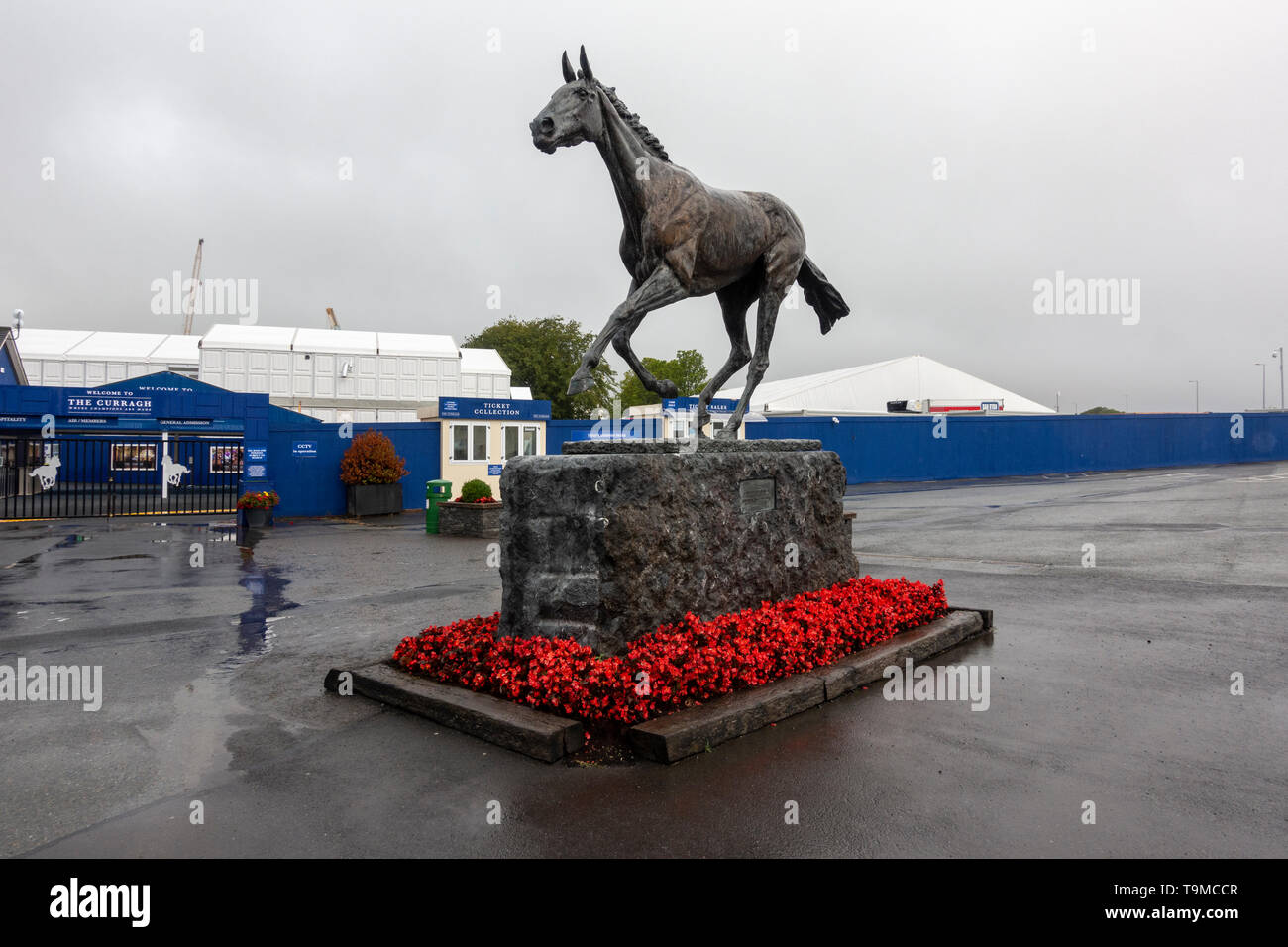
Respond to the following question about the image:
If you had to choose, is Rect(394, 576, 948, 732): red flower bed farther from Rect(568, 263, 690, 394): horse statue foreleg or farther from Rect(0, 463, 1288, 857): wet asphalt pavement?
Rect(568, 263, 690, 394): horse statue foreleg

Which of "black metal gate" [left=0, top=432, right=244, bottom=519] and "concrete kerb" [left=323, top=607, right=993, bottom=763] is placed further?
"black metal gate" [left=0, top=432, right=244, bottom=519]

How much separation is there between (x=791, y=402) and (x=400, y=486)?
34757 millimetres

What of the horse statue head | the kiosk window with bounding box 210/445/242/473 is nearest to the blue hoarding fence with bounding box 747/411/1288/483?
the kiosk window with bounding box 210/445/242/473

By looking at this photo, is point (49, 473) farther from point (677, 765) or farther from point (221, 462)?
point (677, 765)

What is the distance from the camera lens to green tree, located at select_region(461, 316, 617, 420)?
5147 cm

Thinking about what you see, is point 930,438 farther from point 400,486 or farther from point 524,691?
point 524,691

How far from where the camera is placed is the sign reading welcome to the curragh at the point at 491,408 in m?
22.8

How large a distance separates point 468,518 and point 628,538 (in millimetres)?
11724

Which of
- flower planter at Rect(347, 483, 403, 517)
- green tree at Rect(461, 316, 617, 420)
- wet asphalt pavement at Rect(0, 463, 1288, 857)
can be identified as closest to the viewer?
wet asphalt pavement at Rect(0, 463, 1288, 857)

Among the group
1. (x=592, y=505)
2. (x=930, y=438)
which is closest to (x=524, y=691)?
(x=592, y=505)

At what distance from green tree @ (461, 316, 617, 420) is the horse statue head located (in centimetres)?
4466

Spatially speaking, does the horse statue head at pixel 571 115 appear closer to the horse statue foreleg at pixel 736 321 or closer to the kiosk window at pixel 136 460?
the horse statue foreleg at pixel 736 321

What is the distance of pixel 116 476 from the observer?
29406 millimetres
